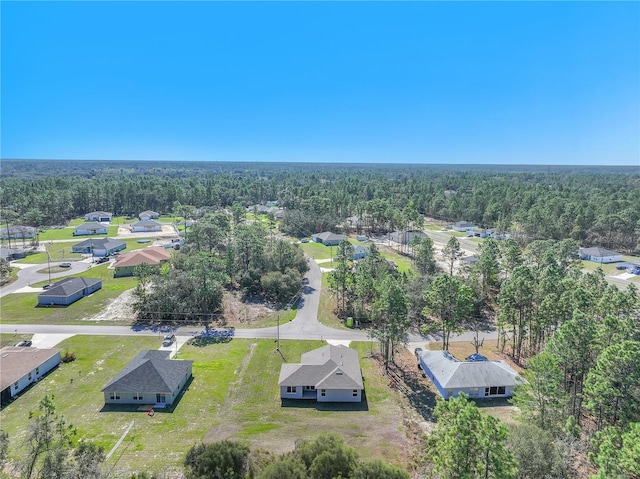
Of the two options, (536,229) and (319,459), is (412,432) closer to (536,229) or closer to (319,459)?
(319,459)

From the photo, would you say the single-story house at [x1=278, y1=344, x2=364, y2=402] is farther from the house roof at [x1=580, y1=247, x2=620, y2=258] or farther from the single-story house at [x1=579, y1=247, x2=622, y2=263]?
the house roof at [x1=580, y1=247, x2=620, y2=258]

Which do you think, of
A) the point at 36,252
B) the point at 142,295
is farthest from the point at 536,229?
the point at 36,252

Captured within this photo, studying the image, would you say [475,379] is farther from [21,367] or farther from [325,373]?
[21,367]

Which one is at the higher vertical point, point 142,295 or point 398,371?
point 142,295

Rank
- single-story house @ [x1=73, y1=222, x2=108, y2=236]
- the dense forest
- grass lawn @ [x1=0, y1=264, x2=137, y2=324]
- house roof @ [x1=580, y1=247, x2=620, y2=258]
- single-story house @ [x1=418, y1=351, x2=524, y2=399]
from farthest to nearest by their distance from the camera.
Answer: single-story house @ [x1=73, y1=222, x2=108, y2=236], the dense forest, house roof @ [x1=580, y1=247, x2=620, y2=258], grass lawn @ [x1=0, y1=264, x2=137, y2=324], single-story house @ [x1=418, y1=351, x2=524, y2=399]

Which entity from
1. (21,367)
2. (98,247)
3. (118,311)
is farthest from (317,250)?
(21,367)

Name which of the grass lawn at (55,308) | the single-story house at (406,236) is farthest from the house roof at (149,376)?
the single-story house at (406,236)

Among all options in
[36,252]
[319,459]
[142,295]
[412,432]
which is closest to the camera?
[319,459]

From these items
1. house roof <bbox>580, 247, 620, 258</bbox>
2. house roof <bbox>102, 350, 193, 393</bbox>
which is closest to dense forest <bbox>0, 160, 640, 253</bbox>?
house roof <bbox>580, 247, 620, 258</bbox>
